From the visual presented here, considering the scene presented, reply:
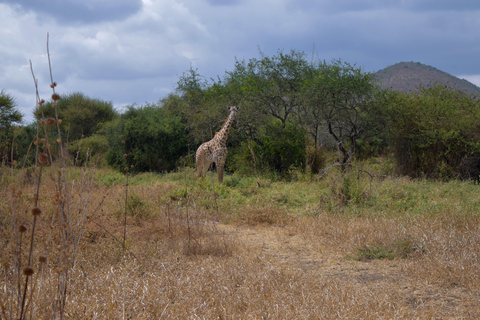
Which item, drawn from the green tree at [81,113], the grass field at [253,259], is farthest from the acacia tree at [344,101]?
the green tree at [81,113]

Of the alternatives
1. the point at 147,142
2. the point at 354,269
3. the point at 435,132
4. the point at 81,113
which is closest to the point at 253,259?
the point at 354,269

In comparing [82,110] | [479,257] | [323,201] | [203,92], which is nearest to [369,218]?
[323,201]

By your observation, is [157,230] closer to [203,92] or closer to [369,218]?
[369,218]

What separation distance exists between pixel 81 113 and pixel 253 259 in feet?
72.8

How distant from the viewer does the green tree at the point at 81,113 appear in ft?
78.6

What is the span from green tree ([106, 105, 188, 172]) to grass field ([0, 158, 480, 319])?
9137mm

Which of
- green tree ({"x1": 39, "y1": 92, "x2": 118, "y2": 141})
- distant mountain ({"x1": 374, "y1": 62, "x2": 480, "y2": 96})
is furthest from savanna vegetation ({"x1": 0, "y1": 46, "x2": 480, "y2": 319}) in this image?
distant mountain ({"x1": 374, "y1": 62, "x2": 480, "y2": 96})

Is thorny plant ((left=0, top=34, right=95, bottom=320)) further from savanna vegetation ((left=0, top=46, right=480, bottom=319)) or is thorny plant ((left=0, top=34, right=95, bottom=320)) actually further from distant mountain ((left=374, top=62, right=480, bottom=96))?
distant mountain ((left=374, top=62, right=480, bottom=96))

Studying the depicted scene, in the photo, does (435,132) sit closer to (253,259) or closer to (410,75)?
(253,259)

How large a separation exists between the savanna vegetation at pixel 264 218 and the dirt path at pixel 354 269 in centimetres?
3

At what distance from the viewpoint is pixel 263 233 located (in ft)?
23.2

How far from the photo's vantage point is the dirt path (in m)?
3.88

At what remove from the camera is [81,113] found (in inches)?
961

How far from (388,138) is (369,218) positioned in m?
9.01
